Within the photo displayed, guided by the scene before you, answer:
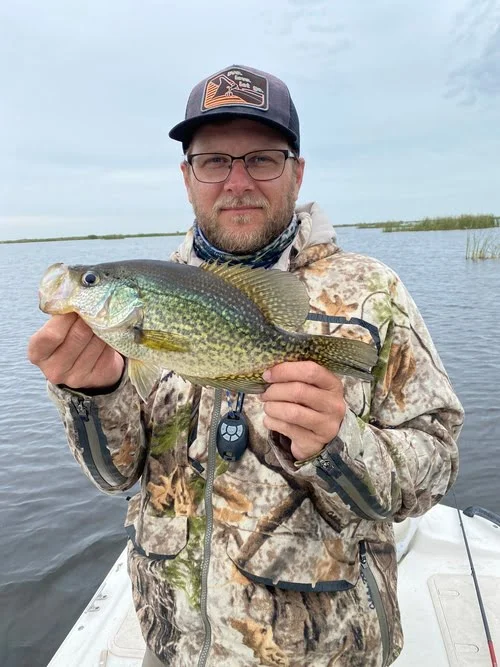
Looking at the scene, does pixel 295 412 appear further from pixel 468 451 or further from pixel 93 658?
pixel 468 451

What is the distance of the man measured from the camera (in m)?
2.35

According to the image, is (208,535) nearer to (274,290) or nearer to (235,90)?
(274,290)

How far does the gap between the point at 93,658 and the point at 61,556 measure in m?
3.66

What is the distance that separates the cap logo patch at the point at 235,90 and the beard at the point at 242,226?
1.56 ft

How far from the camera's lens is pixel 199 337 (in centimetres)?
221

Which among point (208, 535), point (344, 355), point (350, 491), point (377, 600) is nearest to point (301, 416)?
point (344, 355)

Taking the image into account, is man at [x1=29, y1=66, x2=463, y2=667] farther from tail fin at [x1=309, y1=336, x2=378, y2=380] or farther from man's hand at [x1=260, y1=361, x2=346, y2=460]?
tail fin at [x1=309, y1=336, x2=378, y2=380]

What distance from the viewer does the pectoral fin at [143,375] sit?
7.50ft

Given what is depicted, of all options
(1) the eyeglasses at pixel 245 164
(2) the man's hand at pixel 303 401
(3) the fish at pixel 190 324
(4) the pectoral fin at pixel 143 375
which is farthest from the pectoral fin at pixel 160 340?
(1) the eyeglasses at pixel 245 164

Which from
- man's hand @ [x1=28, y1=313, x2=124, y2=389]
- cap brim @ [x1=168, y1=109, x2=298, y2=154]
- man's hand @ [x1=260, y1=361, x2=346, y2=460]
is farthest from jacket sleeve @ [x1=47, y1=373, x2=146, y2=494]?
cap brim @ [x1=168, y1=109, x2=298, y2=154]

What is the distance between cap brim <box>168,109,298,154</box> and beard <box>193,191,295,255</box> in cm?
33

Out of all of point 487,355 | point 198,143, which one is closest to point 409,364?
point 198,143

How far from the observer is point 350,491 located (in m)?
2.25

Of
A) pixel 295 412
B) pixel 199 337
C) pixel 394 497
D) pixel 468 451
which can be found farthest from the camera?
pixel 468 451
